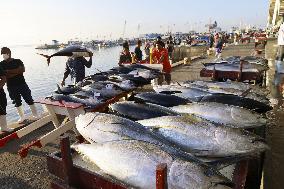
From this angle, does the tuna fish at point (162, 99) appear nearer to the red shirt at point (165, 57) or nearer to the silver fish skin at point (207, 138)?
the silver fish skin at point (207, 138)

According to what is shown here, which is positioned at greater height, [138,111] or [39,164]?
[138,111]

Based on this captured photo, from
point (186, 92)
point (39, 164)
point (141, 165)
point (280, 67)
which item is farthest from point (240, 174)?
point (280, 67)

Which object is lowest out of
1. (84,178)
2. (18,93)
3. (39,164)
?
(39,164)

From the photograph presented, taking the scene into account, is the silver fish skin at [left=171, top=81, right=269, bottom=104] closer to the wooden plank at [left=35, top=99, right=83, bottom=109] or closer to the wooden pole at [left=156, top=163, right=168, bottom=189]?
the wooden plank at [left=35, top=99, right=83, bottom=109]

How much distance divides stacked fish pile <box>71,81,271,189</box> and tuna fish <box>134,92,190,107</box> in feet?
0.88

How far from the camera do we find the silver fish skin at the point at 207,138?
3604 mm

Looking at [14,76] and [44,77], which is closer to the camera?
[14,76]


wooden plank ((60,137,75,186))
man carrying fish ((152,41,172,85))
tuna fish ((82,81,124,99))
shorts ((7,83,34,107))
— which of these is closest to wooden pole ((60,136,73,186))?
wooden plank ((60,137,75,186))

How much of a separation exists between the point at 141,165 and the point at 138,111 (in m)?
1.80

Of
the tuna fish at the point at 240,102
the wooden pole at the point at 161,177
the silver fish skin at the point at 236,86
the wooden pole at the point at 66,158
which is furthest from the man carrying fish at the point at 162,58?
the wooden pole at the point at 161,177

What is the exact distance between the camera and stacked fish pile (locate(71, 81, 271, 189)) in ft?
9.87

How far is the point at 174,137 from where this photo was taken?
12.8 ft

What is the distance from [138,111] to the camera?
4.86 meters

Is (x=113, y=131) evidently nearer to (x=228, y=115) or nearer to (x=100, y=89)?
(x=228, y=115)
